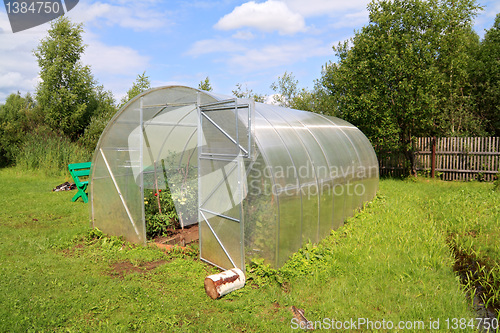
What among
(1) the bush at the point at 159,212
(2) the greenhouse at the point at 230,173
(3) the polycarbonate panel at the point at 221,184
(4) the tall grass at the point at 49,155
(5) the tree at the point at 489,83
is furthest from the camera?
(5) the tree at the point at 489,83

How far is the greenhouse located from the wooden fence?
23.5 ft

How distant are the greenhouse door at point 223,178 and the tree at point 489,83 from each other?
58.9 feet

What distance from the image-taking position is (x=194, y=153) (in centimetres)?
886

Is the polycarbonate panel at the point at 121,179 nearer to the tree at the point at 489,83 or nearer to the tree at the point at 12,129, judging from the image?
the tree at the point at 12,129

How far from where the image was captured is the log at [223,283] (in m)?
4.75

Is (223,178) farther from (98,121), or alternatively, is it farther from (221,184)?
(98,121)

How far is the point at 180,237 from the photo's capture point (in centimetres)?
730

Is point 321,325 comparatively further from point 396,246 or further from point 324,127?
point 324,127

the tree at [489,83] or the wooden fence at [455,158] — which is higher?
the tree at [489,83]

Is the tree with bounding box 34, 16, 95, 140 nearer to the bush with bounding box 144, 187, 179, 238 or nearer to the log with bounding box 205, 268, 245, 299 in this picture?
the bush with bounding box 144, 187, 179, 238

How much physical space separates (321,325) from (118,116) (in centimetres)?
565

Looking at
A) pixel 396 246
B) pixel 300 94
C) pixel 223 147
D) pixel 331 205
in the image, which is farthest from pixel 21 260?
pixel 300 94

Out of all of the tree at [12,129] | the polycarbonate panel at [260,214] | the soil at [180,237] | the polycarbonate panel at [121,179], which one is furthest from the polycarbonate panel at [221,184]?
the tree at [12,129]

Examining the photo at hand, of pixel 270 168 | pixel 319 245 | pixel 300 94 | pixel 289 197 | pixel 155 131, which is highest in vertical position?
pixel 300 94
